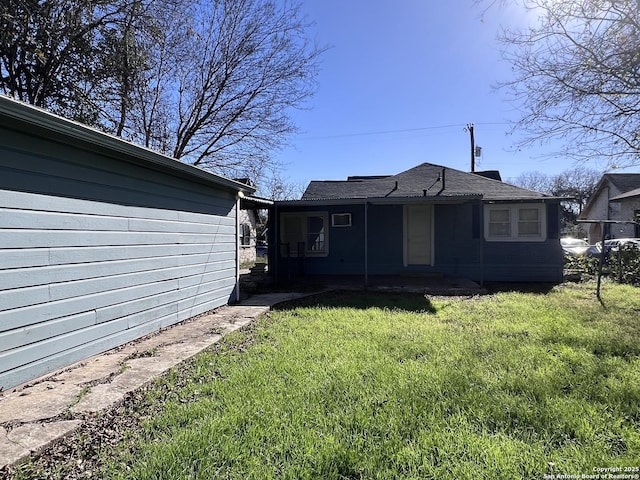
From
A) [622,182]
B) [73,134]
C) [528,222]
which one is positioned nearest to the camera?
[73,134]

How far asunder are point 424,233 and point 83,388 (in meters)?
9.44

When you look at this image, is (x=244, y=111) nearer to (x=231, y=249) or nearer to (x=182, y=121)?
(x=182, y=121)

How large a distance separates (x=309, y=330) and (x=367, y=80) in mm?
10994

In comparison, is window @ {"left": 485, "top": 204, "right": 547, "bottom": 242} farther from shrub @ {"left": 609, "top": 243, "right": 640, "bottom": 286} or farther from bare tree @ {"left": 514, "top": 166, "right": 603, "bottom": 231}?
bare tree @ {"left": 514, "top": 166, "right": 603, "bottom": 231}

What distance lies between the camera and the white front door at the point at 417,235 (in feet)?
35.5

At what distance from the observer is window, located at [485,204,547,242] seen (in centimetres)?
1023

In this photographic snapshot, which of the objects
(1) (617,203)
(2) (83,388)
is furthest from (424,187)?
(1) (617,203)

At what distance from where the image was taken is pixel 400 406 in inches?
110

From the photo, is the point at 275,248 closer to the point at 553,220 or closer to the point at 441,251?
the point at 441,251

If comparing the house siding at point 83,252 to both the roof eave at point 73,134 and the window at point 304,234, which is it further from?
the window at point 304,234

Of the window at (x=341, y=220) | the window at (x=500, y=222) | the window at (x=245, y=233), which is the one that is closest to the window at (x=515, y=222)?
the window at (x=500, y=222)

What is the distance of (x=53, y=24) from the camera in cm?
769

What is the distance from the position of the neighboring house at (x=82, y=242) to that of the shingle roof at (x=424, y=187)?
6475 mm

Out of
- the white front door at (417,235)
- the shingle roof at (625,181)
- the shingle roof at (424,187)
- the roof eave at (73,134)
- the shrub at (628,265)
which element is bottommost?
the shrub at (628,265)
